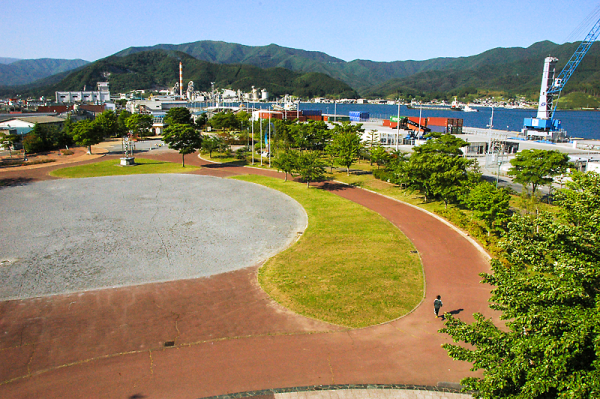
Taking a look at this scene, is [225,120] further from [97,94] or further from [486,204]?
[97,94]

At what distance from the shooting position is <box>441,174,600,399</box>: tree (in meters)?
6.93

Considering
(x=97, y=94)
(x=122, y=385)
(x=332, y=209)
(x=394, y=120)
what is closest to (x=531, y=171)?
(x=332, y=209)

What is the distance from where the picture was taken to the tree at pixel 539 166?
1217 inches

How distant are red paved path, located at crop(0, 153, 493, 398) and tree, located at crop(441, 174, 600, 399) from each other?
492cm

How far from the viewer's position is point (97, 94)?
17475 cm

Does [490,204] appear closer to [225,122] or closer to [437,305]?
[437,305]

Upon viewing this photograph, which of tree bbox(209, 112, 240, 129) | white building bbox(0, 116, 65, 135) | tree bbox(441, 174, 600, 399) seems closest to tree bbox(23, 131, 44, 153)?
white building bbox(0, 116, 65, 135)

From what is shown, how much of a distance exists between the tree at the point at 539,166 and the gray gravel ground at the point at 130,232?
64.6ft

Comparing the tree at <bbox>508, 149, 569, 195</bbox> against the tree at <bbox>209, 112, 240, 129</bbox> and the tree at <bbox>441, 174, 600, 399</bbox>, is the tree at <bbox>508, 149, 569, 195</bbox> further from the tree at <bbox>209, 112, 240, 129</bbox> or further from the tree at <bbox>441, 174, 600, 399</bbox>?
the tree at <bbox>209, 112, 240, 129</bbox>

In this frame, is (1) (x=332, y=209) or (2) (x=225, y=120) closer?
(1) (x=332, y=209)

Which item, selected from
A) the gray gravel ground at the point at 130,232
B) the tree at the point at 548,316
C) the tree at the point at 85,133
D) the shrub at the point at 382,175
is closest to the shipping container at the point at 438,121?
the shrub at the point at 382,175

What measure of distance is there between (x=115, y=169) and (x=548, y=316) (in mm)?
50206

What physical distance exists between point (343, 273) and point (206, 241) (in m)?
9.70

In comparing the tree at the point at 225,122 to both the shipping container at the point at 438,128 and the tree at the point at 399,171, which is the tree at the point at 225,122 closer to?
the shipping container at the point at 438,128
